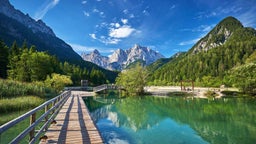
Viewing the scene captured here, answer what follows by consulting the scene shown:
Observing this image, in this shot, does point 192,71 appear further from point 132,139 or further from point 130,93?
point 132,139

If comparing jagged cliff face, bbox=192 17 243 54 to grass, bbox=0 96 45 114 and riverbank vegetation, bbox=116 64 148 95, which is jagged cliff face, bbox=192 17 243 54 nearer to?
riverbank vegetation, bbox=116 64 148 95

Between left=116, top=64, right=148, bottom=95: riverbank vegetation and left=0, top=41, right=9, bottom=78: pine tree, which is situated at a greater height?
left=0, top=41, right=9, bottom=78: pine tree

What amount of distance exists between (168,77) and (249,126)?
93842 millimetres

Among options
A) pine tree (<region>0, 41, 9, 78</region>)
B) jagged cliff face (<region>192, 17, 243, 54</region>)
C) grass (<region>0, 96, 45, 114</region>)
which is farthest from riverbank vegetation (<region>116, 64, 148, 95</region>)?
jagged cliff face (<region>192, 17, 243, 54</region>)

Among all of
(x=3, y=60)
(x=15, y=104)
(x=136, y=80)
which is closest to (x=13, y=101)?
(x=15, y=104)

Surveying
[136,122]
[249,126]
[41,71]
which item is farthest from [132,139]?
[41,71]

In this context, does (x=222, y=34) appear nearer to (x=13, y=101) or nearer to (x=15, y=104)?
(x=13, y=101)

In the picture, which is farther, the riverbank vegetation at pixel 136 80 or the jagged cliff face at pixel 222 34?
the jagged cliff face at pixel 222 34

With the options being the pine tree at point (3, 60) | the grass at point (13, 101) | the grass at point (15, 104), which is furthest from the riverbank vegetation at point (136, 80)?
the grass at point (15, 104)

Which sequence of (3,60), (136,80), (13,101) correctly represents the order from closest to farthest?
(13,101)
(3,60)
(136,80)

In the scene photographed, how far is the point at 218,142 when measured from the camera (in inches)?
475

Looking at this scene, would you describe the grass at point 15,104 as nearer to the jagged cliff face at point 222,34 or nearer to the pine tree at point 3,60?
the pine tree at point 3,60

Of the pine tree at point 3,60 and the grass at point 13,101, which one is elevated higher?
the pine tree at point 3,60

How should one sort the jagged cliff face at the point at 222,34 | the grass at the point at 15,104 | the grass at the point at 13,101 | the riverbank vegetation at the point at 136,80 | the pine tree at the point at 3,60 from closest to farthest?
the grass at the point at 13,101, the grass at the point at 15,104, the pine tree at the point at 3,60, the riverbank vegetation at the point at 136,80, the jagged cliff face at the point at 222,34
